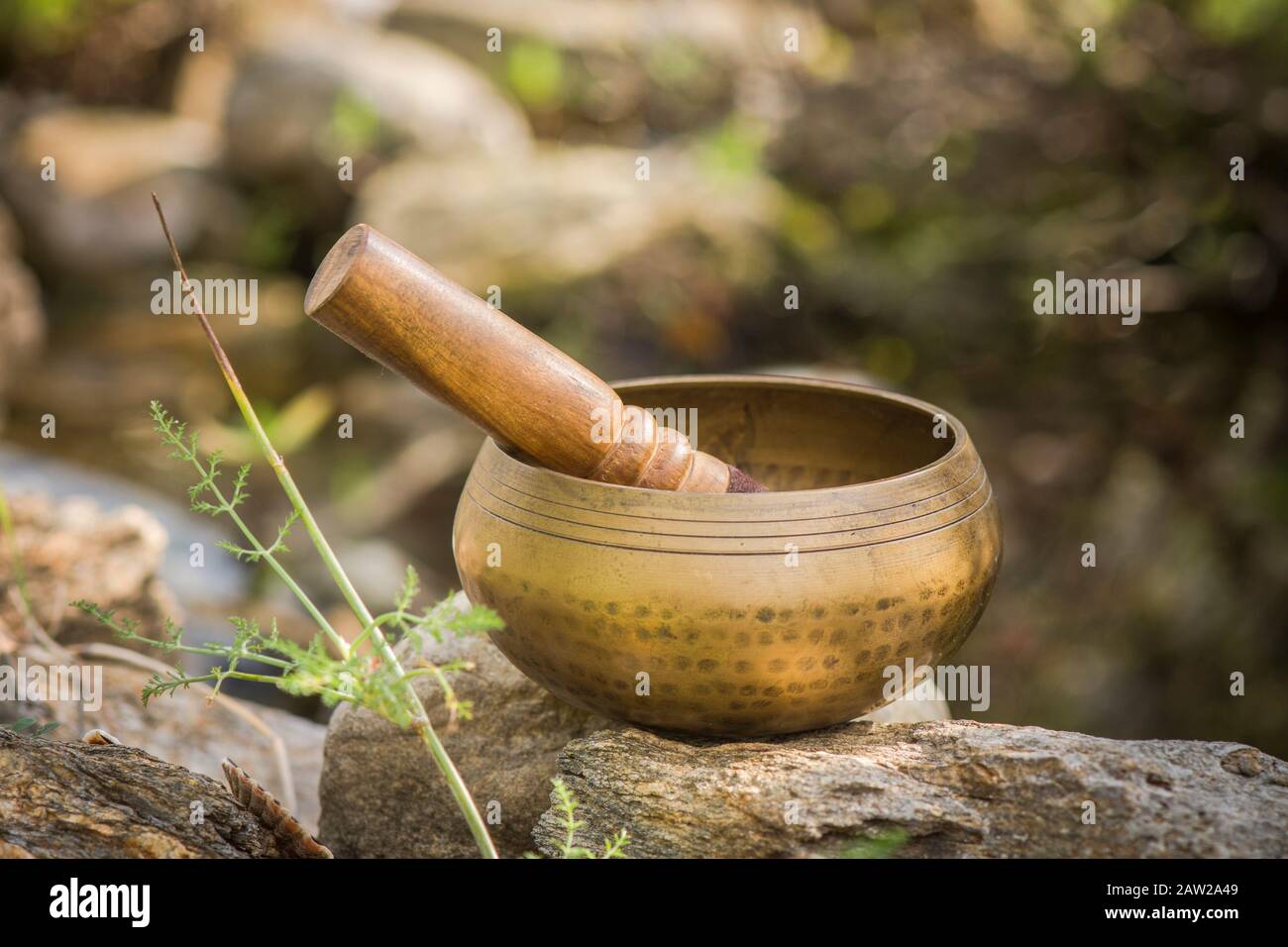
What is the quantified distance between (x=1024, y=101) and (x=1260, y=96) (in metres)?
1.26

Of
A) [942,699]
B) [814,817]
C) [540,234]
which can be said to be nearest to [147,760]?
[814,817]

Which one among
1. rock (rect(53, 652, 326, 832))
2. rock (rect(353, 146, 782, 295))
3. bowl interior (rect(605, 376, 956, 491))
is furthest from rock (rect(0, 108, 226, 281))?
bowl interior (rect(605, 376, 956, 491))

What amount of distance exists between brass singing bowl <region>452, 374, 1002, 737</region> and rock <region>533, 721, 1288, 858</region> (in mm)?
81

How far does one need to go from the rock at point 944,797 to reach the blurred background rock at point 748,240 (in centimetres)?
247

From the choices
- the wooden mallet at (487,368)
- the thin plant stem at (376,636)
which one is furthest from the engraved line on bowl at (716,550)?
the thin plant stem at (376,636)

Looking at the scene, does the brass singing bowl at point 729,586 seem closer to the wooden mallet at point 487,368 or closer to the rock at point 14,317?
the wooden mallet at point 487,368

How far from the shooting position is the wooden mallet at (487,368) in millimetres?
1852

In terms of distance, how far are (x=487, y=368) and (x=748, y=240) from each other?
4506 millimetres

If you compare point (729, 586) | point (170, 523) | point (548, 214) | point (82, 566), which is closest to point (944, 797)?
point (729, 586)

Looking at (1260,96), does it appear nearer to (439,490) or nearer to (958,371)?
(958,371)

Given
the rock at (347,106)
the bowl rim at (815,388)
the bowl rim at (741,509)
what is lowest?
the bowl rim at (741,509)

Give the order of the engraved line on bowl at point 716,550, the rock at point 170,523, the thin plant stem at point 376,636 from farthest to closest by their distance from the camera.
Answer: the rock at point 170,523, the engraved line on bowl at point 716,550, the thin plant stem at point 376,636

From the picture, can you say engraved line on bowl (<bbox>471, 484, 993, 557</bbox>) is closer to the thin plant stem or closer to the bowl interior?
the thin plant stem

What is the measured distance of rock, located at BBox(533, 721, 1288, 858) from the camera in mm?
1715
